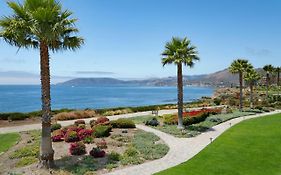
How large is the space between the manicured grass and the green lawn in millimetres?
16647

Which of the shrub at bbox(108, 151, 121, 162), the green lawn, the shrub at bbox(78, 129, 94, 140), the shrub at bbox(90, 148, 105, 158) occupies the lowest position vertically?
the green lawn

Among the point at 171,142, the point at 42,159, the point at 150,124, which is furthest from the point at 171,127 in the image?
the point at 42,159

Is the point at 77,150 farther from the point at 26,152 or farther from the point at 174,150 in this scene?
the point at 174,150

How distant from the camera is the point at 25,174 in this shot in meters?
20.3

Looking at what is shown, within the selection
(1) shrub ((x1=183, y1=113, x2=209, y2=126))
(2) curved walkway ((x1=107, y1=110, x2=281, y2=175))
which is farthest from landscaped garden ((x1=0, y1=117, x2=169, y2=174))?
(1) shrub ((x1=183, y1=113, x2=209, y2=126))

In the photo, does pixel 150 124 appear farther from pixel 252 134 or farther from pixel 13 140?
pixel 13 140

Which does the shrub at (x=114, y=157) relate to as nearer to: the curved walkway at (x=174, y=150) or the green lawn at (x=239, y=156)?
the curved walkway at (x=174, y=150)

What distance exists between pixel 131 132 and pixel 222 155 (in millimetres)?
12627

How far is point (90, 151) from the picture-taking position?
24.9 metres

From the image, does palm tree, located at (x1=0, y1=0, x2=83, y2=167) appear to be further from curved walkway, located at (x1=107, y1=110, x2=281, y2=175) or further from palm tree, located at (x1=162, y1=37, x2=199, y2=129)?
palm tree, located at (x1=162, y1=37, x2=199, y2=129)

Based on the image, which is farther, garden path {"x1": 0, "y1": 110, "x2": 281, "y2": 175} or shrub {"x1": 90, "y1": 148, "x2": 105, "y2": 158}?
shrub {"x1": 90, "y1": 148, "x2": 105, "y2": 158}

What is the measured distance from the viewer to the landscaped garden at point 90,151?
22094 millimetres

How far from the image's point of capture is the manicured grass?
2954 cm

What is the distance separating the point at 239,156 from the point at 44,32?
17900 millimetres
